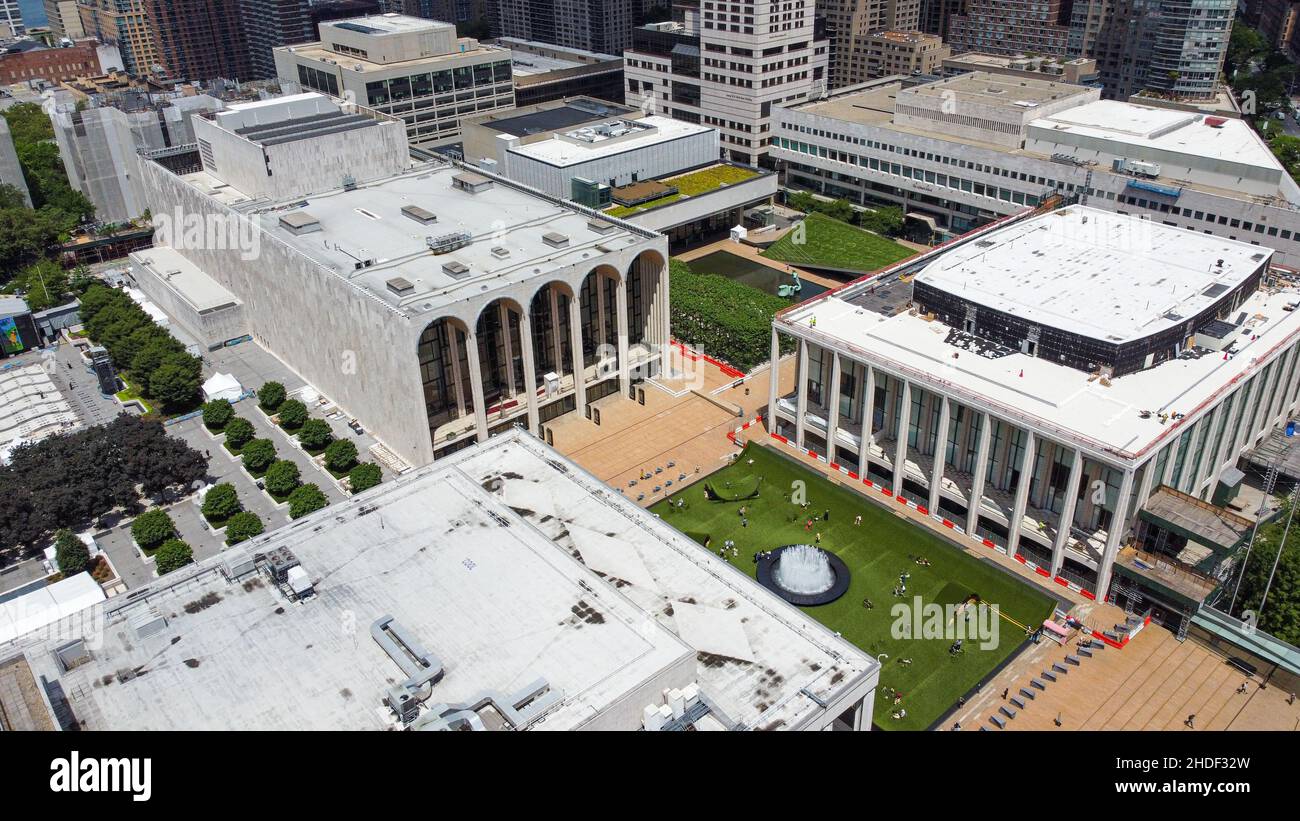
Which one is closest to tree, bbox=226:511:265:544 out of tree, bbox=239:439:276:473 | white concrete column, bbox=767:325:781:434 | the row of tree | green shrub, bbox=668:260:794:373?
tree, bbox=239:439:276:473

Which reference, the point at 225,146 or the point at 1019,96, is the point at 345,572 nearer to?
the point at 225,146

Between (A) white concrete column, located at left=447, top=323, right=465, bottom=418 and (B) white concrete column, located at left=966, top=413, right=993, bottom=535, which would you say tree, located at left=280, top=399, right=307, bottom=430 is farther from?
(B) white concrete column, located at left=966, top=413, right=993, bottom=535

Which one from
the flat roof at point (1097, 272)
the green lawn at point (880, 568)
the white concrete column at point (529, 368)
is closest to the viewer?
the green lawn at point (880, 568)

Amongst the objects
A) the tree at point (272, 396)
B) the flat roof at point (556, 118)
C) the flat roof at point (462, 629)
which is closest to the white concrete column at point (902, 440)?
the flat roof at point (462, 629)

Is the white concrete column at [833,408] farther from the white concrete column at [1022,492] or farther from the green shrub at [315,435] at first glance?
the green shrub at [315,435]

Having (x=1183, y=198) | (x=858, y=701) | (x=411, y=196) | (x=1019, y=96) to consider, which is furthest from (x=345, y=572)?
(x=1019, y=96)
